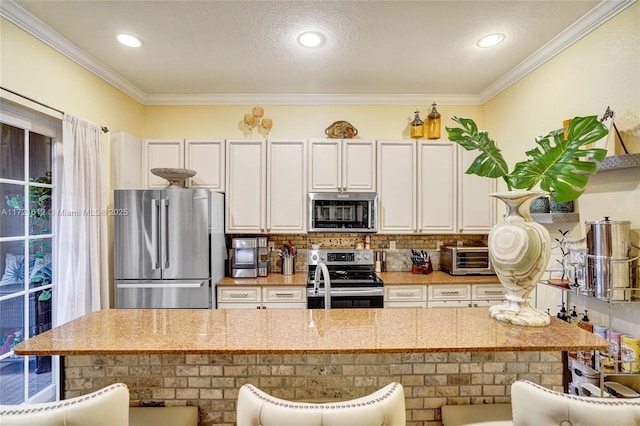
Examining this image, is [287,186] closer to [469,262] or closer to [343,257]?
[343,257]

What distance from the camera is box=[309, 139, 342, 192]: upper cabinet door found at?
3068 millimetres

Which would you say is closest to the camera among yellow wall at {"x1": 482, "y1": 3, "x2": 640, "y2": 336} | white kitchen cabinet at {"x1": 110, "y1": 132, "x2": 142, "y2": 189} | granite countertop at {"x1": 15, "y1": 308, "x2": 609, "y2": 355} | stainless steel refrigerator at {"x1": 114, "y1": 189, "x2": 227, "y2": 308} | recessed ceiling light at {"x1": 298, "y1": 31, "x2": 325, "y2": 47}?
granite countertop at {"x1": 15, "y1": 308, "x2": 609, "y2": 355}

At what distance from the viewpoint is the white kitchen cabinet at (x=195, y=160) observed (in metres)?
3.03

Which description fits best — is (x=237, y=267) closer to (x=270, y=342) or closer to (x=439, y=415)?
(x=270, y=342)

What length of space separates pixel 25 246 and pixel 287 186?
6.70ft

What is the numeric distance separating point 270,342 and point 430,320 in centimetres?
73

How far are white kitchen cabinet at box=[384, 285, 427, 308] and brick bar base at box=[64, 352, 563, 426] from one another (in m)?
1.64

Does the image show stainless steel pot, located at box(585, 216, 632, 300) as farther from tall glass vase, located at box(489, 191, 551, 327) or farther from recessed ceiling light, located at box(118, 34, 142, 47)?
recessed ceiling light, located at box(118, 34, 142, 47)

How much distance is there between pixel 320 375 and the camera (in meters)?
1.16

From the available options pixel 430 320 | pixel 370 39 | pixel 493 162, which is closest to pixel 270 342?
pixel 430 320

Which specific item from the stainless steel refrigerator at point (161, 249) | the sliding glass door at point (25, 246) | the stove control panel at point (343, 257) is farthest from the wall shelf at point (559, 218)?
the sliding glass door at point (25, 246)

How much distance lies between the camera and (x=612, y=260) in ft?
5.16

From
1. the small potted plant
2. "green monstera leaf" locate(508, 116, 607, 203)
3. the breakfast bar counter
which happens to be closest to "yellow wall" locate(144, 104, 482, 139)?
the small potted plant

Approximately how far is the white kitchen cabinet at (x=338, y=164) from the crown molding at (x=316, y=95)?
58 centimetres
